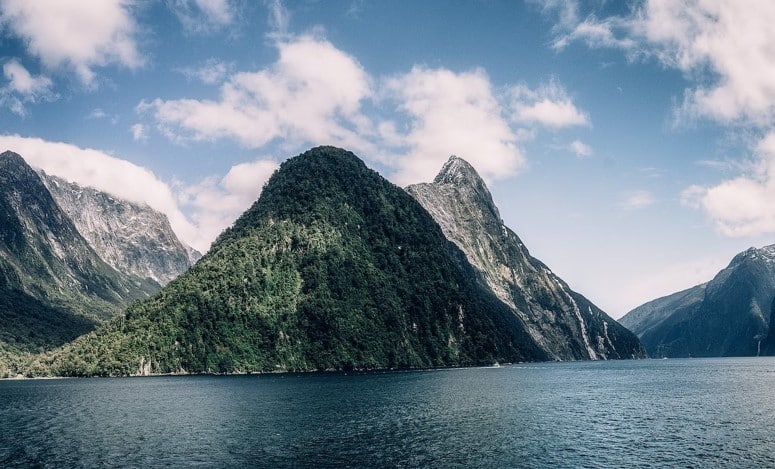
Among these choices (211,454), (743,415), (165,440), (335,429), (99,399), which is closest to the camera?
(211,454)

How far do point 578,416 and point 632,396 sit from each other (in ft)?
163

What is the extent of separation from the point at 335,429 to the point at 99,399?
277ft

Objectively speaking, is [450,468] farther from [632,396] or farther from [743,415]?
[632,396]

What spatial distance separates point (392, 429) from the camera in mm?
93250

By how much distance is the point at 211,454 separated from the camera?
74.6 metres

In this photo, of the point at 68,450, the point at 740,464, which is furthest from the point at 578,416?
the point at 68,450

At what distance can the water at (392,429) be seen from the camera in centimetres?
7156

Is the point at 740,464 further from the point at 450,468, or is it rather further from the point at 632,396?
the point at 632,396

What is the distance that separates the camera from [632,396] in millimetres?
149500

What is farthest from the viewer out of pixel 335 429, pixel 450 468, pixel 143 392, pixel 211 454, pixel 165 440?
pixel 143 392

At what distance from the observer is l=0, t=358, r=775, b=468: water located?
71.6m

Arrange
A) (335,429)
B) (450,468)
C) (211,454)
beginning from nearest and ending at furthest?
(450,468)
(211,454)
(335,429)

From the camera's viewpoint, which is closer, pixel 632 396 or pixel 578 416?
pixel 578 416

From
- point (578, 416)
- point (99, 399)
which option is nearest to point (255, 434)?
point (578, 416)
